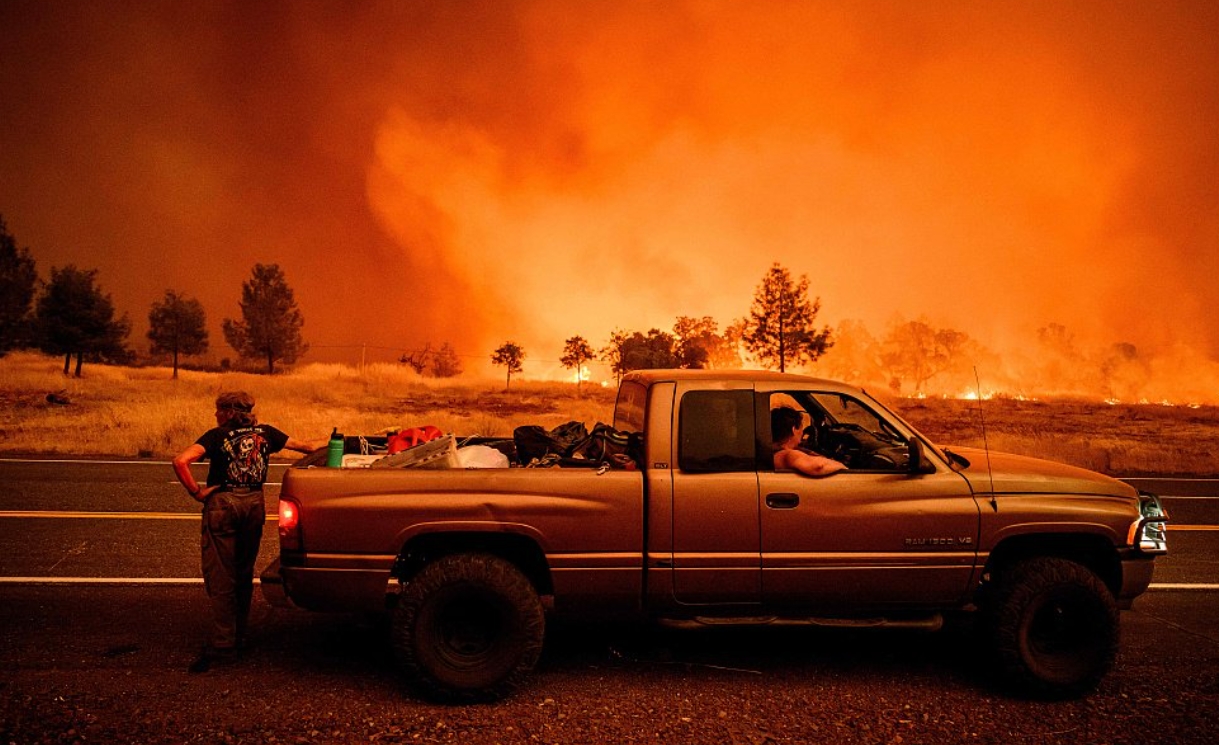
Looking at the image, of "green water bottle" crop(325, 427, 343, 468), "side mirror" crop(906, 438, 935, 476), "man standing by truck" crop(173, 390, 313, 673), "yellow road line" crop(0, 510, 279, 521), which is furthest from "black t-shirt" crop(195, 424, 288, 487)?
"yellow road line" crop(0, 510, 279, 521)

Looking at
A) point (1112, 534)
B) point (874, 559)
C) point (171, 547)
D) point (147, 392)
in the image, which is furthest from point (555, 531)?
point (147, 392)

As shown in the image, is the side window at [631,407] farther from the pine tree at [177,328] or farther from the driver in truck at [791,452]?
the pine tree at [177,328]

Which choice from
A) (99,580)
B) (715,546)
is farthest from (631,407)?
(99,580)

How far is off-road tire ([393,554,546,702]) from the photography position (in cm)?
428

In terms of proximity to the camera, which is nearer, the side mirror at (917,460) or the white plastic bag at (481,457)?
the side mirror at (917,460)

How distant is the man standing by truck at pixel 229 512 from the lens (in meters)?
4.83

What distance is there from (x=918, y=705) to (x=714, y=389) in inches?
84.3

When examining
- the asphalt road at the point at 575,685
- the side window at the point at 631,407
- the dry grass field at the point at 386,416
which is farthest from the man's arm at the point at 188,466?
the dry grass field at the point at 386,416

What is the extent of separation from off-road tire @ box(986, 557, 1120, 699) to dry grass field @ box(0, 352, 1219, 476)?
12.4 meters

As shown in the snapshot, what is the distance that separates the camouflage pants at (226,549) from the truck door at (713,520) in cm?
260

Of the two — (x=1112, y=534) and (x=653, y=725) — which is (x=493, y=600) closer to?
(x=653, y=725)

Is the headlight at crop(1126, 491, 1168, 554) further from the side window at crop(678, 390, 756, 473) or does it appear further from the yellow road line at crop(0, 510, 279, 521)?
the yellow road line at crop(0, 510, 279, 521)

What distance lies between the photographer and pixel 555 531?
14.3 feet

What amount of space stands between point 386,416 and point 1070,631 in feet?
85.5
